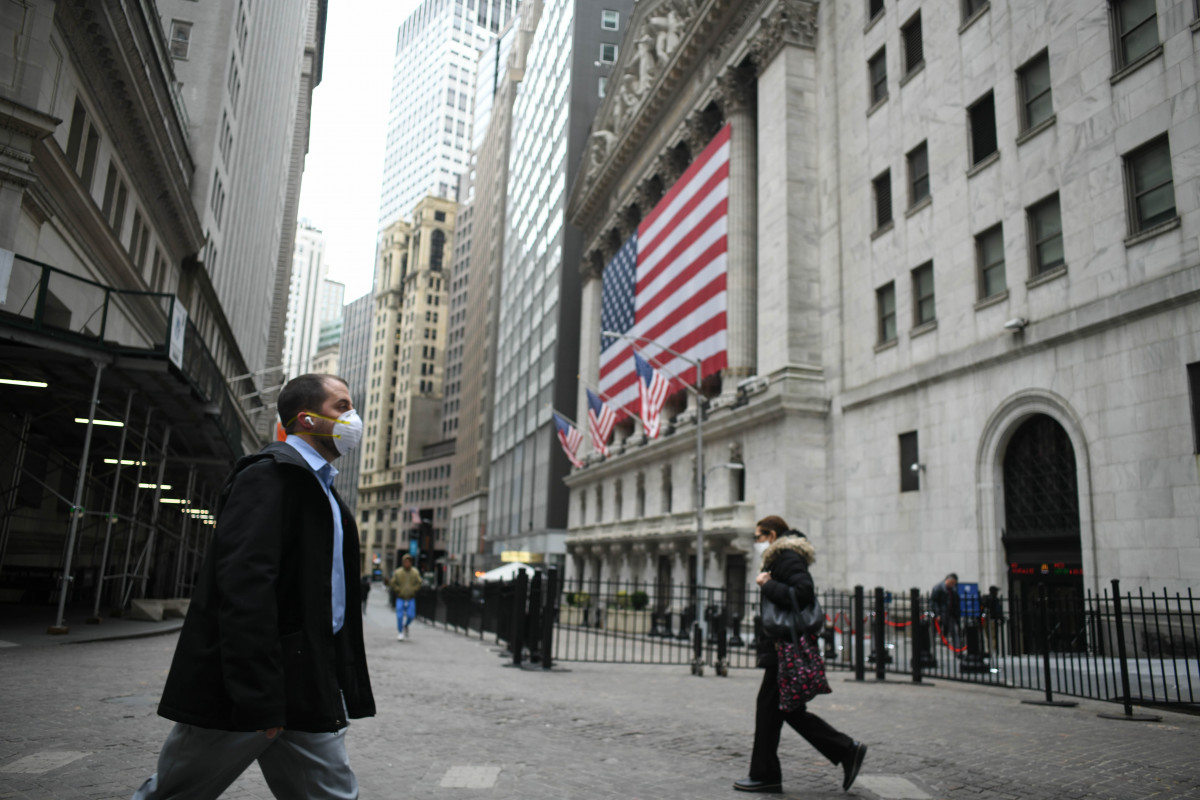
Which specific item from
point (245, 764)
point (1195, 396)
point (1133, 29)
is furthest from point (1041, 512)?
point (245, 764)

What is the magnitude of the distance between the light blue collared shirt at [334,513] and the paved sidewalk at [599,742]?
295 centimetres

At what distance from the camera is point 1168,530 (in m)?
18.1

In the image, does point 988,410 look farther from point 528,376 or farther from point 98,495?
A: point 528,376

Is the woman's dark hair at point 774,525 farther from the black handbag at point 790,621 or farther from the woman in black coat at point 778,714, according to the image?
the black handbag at point 790,621

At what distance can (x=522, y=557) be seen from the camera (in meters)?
61.4

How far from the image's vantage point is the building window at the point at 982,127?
82.0 feet

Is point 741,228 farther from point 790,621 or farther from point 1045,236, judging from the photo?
point 790,621

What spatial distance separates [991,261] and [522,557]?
4272 centimetres

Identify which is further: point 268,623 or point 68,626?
point 68,626

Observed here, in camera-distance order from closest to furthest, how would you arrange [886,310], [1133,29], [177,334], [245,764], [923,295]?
[245,764] < [177,334] < [1133,29] < [923,295] < [886,310]

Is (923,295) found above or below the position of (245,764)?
above

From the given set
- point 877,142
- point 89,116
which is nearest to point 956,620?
point 877,142

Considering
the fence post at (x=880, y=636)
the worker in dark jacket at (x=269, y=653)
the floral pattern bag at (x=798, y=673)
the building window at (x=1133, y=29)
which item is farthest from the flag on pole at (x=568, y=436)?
the worker in dark jacket at (x=269, y=653)

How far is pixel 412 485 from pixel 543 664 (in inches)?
5437
